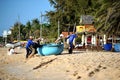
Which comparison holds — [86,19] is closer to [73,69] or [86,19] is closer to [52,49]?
[52,49]

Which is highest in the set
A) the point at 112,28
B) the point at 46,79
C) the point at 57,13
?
the point at 57,13

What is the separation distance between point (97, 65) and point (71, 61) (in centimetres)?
209

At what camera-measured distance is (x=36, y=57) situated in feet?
67.9

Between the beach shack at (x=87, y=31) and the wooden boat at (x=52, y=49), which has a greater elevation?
the beach shack at (x=87, y=31)

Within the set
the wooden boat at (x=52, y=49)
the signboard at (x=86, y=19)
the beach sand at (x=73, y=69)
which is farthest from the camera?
the signboard at (x=86, y=19)

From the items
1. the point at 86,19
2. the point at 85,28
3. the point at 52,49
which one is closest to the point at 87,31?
the point at 85,28

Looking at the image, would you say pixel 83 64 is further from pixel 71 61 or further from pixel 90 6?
pixel 90 6

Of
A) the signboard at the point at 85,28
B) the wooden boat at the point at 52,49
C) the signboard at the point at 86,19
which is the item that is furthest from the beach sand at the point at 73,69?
the signboard at the point at 86,19

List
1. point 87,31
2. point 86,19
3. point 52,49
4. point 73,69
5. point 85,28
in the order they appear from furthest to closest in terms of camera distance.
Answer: point 86,19 → point 85,28 → point 87,31 → point 52,49 → point 73,69

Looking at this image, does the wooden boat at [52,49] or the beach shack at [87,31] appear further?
the beach shack at [87,31]

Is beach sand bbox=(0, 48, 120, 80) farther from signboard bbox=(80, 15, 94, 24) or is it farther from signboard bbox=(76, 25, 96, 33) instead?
signboard bbox=(80, 15, 94, 24)

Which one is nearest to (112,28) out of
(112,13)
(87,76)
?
(112,13)

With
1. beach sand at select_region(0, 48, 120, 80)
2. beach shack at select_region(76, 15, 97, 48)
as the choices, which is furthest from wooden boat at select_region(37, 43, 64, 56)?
beach shack at select_region(76, 15, 97, 48)

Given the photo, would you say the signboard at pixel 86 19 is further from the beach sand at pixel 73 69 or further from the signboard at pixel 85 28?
the beach sand at pixel 73 69
